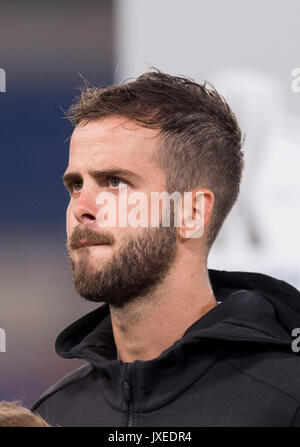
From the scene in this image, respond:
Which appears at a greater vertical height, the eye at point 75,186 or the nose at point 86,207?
the eye at point 75,186

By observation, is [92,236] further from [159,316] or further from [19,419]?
[19,419]

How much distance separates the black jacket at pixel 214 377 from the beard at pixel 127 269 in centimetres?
11

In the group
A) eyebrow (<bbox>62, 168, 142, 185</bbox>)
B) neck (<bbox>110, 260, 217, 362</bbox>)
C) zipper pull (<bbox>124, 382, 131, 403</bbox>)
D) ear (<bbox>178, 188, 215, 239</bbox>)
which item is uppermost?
eyebrow (<bbox>62, 168, 142, 185</bbox>)

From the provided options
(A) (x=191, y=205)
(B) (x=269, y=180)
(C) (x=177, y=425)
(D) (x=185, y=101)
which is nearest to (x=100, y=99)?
(D) (x=185, y=101)

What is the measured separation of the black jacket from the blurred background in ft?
1.05

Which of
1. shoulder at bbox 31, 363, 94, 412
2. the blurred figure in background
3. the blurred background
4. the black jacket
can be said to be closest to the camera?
the blurred figure in background

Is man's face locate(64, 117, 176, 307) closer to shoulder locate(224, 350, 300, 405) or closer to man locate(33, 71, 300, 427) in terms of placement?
man locate(33, 71, 300, 427)

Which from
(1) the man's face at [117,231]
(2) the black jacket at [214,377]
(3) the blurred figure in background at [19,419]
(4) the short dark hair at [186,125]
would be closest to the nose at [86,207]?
(1) the man's face at [117,231]

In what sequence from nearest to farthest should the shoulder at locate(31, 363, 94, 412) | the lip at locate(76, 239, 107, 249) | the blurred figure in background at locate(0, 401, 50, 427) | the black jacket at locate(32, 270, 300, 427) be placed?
1. the blurred figure in background at locate(0, 401, 50, 427)
2. the black jacket at locate(32, 270, 300, 427)
3. the lip at locate(76, 239, 107, 249)
4. the shoulder at locate(31, 363, 94, 412)

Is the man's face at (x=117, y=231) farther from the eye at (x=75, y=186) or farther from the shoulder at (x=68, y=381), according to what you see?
the shoulder at (x=68, y=381)

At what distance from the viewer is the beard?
1.21 meters

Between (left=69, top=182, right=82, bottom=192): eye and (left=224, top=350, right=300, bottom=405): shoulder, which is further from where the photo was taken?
(left=69, top=182, right=82, bottom=192): eye

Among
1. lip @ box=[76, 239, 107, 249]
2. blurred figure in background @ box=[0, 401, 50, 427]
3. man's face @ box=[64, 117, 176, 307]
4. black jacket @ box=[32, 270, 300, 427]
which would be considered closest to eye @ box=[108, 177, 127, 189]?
man's face @ box=[64, 117, 176, 307]

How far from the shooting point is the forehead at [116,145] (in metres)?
1.23
